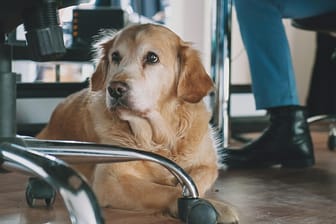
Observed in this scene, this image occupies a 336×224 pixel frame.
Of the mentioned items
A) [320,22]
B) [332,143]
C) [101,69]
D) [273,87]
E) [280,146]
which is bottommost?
[332,143]

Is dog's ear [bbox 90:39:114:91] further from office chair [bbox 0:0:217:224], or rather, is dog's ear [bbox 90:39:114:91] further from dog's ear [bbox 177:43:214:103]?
office chair [bbox 0:0:217:224]

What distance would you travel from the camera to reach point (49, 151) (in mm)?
Answer: 1104

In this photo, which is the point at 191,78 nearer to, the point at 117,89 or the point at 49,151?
the point at 117,89

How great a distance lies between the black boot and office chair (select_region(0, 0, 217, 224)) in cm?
93

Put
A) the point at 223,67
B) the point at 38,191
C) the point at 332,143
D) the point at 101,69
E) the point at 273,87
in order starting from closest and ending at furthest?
1. the point at 38,191
2. the point at 101,69
3. the point at 273,87
4. the point at 223,67
5. the point at 332,143

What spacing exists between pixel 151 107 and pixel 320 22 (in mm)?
908

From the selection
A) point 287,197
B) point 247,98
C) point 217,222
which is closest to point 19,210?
point 217,222

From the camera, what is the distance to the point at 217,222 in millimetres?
1239

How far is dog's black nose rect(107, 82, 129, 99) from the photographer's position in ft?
4.63

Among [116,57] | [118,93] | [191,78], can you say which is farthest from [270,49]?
[118,93]

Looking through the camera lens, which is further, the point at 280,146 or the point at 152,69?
the point at 280,146

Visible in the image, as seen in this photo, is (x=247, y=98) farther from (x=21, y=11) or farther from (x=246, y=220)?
(x=21, y=11)

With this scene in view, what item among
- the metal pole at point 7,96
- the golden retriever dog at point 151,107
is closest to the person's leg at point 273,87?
the golden retriever dog at point 151,107

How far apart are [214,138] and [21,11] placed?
0.77 meters
